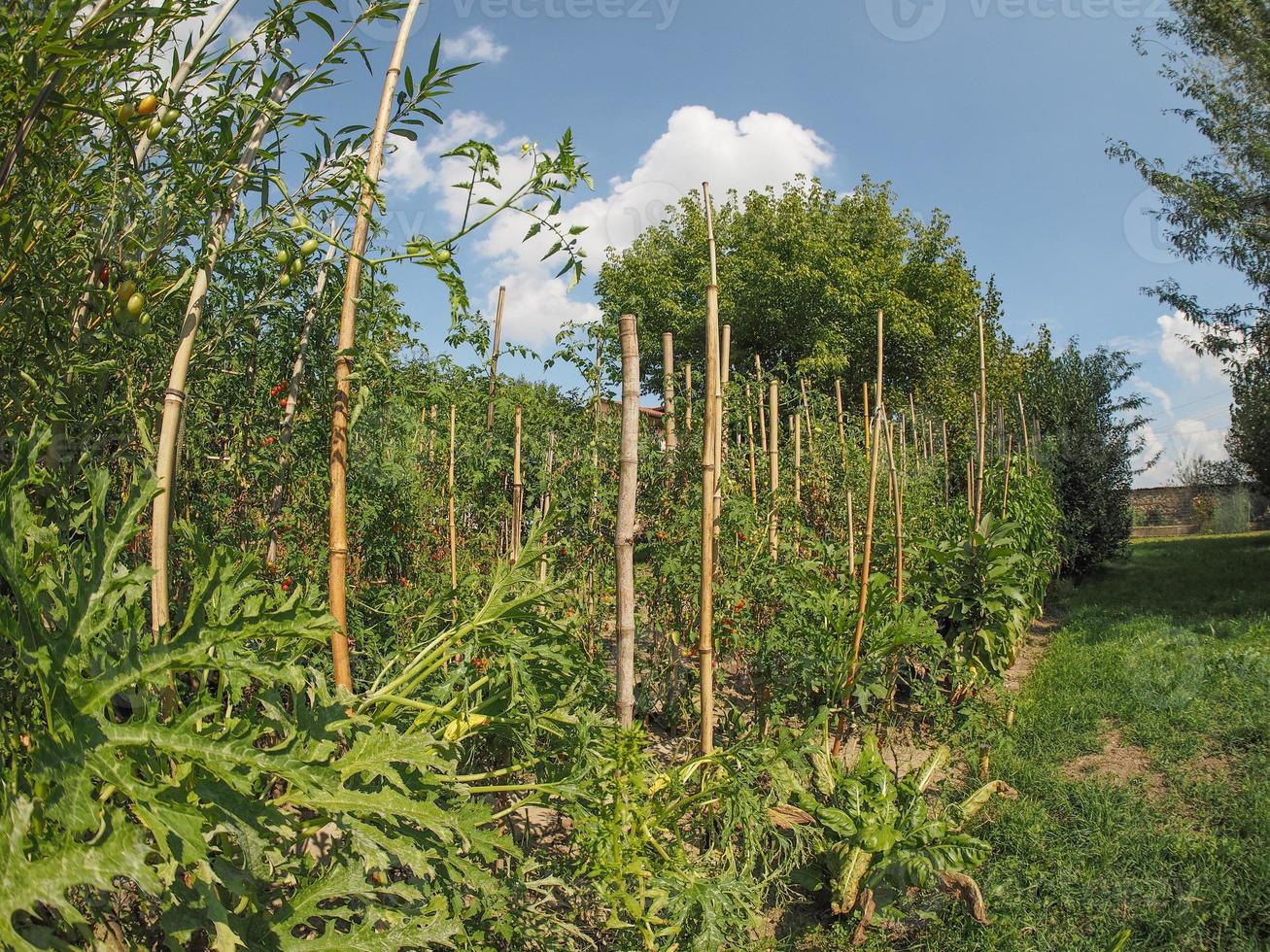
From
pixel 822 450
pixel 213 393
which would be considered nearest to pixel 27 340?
pixel 213 393

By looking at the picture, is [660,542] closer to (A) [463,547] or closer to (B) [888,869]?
(A) [463,547]

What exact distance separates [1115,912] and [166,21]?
4.29m

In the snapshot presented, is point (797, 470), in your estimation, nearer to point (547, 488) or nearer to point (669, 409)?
point (669, 409)

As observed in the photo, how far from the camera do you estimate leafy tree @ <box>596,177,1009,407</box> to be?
20000mm

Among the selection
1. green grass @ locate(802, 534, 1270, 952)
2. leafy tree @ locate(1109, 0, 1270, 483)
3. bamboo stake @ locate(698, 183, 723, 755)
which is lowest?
green grass @ locate(802, 534, 1270, 952)

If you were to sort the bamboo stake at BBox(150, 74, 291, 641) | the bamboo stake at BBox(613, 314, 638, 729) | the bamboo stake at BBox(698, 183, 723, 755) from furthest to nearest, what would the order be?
the bamboo stake at BBox(698, 183, 723, 755) < the bamboo stake at BBox(613, 314, 638, 729) < the bamboo stake at BBox(150, 74, 291, 641)

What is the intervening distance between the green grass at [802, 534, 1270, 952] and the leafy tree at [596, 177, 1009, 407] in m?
13.6

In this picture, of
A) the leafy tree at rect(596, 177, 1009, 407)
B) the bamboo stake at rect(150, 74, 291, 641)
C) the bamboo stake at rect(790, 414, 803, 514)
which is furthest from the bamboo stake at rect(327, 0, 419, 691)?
the leafy tree at rect(596, 177, 1009, 407)

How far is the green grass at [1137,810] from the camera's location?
318cm

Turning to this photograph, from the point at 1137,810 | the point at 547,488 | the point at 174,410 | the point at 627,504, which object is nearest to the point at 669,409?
the point at 547,488

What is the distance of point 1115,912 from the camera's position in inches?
127

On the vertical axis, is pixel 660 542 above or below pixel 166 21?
below

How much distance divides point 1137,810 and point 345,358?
4478 mm

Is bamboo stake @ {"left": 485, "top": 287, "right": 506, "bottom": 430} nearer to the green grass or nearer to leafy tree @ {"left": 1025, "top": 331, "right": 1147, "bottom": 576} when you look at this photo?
the green grass
